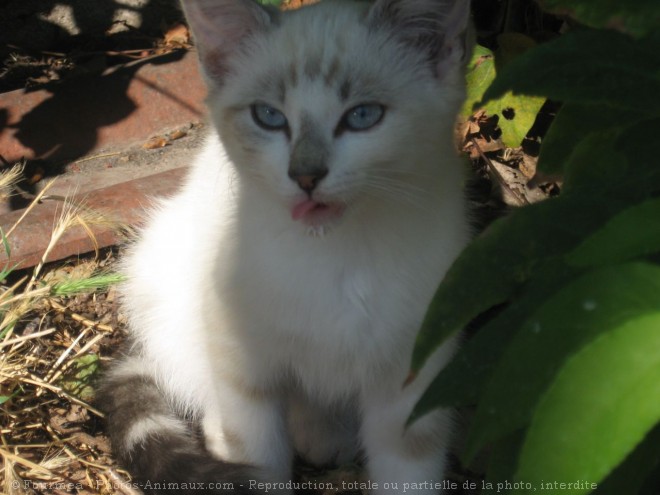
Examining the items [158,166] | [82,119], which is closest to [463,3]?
[158,166]

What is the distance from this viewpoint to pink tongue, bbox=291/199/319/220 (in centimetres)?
159

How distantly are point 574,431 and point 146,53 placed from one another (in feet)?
11.8

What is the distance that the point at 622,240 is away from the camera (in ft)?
2.92

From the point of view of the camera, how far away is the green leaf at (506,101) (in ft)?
8.57

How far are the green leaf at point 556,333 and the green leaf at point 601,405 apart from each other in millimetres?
26

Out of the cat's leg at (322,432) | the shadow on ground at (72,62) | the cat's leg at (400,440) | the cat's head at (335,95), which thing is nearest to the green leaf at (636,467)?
the cat's head at (335,95)

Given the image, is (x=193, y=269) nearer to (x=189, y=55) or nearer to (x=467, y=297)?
(x=467, y=297)

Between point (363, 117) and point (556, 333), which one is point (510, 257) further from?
point (363, 117)

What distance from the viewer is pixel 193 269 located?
2156 mm

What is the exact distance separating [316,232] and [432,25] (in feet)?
1.81

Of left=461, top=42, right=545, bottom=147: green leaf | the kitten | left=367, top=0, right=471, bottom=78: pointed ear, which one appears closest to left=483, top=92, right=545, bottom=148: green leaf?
left=461, top=42, right=545, bottom=147: green leaf

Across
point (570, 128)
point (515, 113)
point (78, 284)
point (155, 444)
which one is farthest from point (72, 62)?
point (570, 128)

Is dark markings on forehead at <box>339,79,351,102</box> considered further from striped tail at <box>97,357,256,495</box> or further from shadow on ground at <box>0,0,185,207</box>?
shadow on ground at <box>0,0,185,207</box>

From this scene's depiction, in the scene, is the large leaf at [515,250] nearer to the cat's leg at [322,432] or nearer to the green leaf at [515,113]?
the cat's leg at [322,432]
